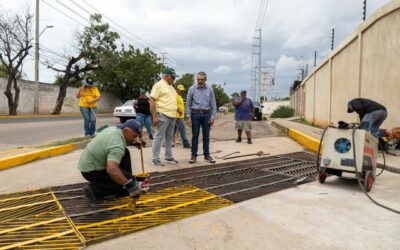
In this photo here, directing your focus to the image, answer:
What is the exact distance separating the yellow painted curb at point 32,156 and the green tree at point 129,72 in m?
27.5

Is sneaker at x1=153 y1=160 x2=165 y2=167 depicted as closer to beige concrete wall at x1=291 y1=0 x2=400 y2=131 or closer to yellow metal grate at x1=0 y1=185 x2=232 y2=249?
yellow metal grate at x1=0 y1=185 x2=232 y2=249

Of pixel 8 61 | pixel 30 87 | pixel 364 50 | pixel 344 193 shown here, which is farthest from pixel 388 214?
pixel 30 87

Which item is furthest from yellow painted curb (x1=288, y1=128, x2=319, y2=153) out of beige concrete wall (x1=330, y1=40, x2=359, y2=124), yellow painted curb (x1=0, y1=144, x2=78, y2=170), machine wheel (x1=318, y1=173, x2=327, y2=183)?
yellow painted curb (x1=0, y1=144, x2=78, y2=170)

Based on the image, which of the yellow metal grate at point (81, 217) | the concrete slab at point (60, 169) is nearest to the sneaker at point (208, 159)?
the concrete slab at point (60, 169)

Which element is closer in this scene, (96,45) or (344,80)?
(344,80)

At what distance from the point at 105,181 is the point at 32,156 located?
301 centimetres

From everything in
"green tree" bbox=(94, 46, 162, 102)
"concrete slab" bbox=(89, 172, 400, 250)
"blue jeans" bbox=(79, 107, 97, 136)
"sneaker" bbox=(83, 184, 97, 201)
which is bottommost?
"concrete slab" bbox=(89, 172, 400, 250)

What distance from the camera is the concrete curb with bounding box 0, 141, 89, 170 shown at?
16.8 ft

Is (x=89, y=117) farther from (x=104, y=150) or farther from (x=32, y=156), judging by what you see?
(x=104, y=150)

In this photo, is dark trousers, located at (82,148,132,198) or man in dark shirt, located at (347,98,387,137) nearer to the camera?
dark trousers, located at (82,148,132,198)

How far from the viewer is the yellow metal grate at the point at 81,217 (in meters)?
2.61

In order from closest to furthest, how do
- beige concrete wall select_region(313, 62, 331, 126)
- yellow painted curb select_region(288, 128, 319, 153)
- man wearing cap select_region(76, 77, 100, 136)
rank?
man wearing cap select_region(76, 77, 100, 136), yellow painted curb select_region(288, 128, 319, 153), beige concrete wall select_region(313, 62, 331, 126)

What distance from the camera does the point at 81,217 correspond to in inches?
121

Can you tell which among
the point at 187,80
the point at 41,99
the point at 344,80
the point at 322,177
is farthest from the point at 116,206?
the point at 187,80
